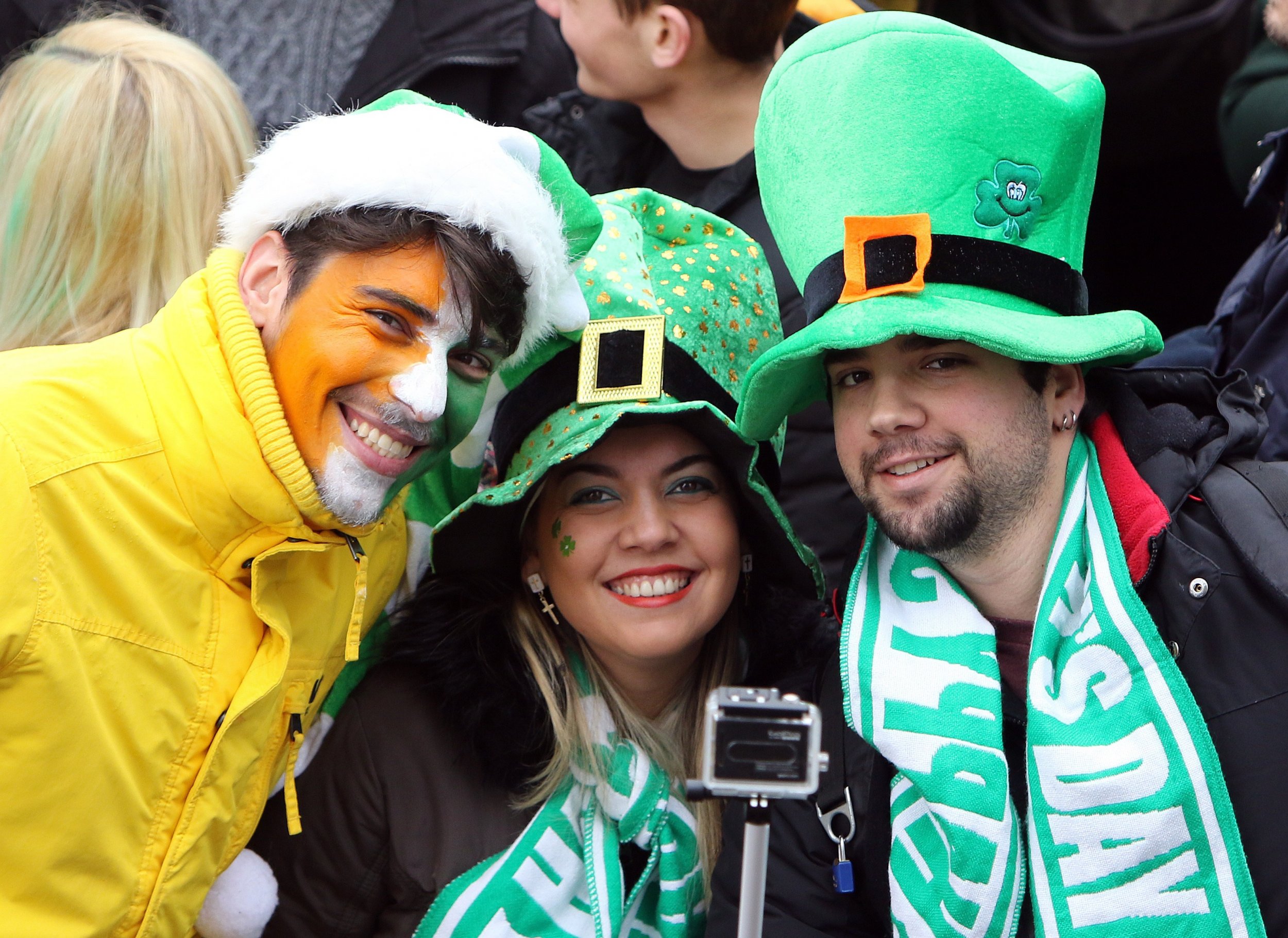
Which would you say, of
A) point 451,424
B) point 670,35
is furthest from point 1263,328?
point 451,424

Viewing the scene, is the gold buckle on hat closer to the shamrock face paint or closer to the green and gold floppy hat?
the green and gold floppy hat

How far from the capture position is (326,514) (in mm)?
2348

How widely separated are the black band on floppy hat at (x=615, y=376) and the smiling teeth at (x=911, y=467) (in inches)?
18.1

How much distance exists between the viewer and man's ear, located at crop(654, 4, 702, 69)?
344 centimetres

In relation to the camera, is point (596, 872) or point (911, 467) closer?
point (911, 467)

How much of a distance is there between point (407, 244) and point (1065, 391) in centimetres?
126

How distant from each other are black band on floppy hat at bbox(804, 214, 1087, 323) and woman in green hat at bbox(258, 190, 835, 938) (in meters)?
0.49

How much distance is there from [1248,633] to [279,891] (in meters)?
1.95

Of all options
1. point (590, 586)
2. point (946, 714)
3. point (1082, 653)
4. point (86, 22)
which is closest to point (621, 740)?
point (590, 586)

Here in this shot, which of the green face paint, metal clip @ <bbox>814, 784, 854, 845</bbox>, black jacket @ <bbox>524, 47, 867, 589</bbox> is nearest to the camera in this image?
the green face paint

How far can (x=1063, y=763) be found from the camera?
228 cm

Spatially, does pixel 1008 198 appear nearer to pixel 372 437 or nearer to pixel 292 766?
pixel 372 437

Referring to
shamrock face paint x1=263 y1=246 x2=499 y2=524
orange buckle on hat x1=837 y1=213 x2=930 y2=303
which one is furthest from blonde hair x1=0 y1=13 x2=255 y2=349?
orange buckle on hat x1=837 y1=213 x2=930 y2=303

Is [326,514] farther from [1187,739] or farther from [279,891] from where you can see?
[1187,739]
